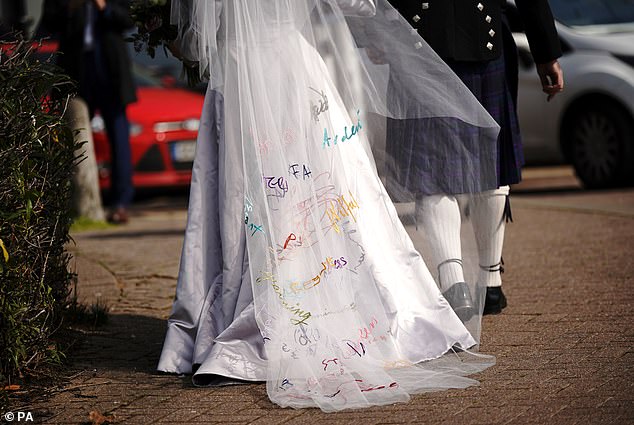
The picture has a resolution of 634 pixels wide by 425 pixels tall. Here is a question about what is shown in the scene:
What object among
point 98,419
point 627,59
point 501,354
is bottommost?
point 627,59

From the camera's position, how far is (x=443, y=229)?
15.5 ft

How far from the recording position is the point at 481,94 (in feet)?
16.4

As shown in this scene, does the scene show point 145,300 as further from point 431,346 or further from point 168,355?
point 431,346

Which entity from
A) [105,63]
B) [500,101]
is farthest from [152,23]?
[105,63]

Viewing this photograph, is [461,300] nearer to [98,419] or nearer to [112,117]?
[98,419]

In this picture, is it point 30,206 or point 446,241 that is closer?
point 30,206

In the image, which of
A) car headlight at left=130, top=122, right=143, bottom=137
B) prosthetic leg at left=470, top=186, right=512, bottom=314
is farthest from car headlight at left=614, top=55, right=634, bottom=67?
prosthetic leg at left=470, top=186, right=512, bottom=314

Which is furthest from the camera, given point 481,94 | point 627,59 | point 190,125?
point 190,125

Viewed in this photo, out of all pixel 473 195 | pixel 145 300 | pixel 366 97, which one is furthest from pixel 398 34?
pixel 145 300

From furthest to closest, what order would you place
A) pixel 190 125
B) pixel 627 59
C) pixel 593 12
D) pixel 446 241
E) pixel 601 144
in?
pixel 190 125 < pixel 593 12 < pixel 601 144 < pixel 627 59 < pixel 446 241

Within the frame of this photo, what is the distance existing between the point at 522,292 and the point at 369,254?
1624 millimetres

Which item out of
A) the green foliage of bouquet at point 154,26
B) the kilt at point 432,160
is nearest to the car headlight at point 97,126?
the green foliage of bouquet at point 154,26

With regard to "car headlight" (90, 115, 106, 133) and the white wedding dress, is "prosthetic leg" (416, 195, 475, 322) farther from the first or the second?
"car headlight" (90, 115, 106, 133)

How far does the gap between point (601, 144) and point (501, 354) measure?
5996 millimetres
